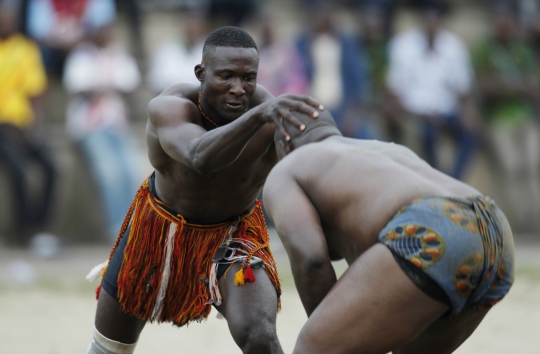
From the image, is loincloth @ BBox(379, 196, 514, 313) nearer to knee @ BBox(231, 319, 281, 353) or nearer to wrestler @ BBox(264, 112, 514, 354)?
wrestler @ BBox(264, 112, 514, 354)

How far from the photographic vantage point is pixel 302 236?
3195 millimetres

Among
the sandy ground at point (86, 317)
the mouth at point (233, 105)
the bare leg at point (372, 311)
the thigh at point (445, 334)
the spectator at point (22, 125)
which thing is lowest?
the sandy ground at point (86, 317)

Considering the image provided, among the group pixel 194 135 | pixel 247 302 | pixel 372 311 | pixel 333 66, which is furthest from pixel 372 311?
pixel 333 66

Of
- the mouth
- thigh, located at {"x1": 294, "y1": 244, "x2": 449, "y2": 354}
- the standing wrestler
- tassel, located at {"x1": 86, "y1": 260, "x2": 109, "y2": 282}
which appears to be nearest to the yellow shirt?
tassel, located at {"x1": 86, "y1": 260, "x2": 109, "y2": 282}

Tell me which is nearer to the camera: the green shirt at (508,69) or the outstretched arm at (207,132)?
the outstretched arm at (207,132)

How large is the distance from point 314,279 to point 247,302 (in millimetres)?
1027

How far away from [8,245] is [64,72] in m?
2.21

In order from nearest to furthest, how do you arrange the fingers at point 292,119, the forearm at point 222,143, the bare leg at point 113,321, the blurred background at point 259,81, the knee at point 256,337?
the fingers at point 292,119
the forearm at point 222,143
the knee at point 256,337
the bare leg at point 113,321
the blurred background at point 259,81

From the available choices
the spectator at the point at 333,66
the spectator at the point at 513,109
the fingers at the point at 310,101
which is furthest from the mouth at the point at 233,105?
the spectator at the point at 513,109

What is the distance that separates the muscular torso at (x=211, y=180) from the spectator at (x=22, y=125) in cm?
548

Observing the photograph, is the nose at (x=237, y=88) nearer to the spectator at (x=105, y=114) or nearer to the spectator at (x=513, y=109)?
the spectator at (x=105, y=114)

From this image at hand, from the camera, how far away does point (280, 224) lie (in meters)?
3.26

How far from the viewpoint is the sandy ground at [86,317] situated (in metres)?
6.42

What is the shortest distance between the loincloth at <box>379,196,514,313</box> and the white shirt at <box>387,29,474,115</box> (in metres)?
7.35
